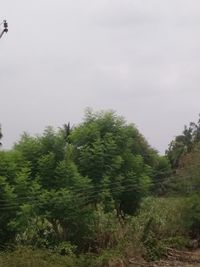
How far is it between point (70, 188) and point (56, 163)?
0.91 meters

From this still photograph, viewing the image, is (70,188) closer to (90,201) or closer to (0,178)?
(90,201)

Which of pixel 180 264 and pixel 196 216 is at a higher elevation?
pixel 196 216

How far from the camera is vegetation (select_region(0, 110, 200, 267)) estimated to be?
16.7 m

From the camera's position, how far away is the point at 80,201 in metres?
18.2

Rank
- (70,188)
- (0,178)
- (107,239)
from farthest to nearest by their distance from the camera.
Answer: (107,239) → (70,188) → (0,178)

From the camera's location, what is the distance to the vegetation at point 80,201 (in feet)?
54.8

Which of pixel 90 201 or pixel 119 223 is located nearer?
pixel 90 201

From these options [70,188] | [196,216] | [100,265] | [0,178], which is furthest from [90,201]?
[196,216]

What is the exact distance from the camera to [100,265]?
17.0m

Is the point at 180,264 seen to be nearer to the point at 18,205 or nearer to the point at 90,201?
the point at 90,201

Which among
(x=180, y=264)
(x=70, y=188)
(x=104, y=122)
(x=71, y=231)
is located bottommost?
(x=180, y=264)

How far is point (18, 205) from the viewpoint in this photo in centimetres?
1670

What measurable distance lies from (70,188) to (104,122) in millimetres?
3214

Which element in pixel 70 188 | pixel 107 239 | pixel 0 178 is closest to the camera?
pixel 0 178
